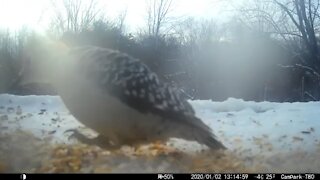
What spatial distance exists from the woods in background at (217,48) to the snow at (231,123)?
8 cm

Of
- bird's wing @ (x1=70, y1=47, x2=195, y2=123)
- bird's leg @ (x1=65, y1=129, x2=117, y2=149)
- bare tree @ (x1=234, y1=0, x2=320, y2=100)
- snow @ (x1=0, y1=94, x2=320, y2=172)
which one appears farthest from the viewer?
bare tree @ (x1=234, y1=0, x2=320, y2=100)

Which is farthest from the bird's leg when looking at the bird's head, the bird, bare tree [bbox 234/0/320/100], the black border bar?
bare tree [bbox 234/0/320/100]

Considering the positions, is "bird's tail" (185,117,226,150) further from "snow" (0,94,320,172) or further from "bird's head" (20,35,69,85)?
"bird's head" (20,35,69,85)

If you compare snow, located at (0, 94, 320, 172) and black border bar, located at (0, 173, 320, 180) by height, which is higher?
snow, located at (0, 94, 320, 172)

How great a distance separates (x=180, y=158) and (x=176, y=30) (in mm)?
552

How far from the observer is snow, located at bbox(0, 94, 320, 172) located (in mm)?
1877

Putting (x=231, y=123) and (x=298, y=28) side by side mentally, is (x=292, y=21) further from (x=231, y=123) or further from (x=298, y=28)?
(x=231, y=123)

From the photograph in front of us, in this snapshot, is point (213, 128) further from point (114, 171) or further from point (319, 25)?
point (319, 25)

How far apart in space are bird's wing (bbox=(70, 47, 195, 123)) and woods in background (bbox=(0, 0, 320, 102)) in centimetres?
9

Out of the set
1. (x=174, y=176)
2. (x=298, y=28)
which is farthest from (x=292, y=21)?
(x=174, y=176)

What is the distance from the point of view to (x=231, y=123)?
2.03m

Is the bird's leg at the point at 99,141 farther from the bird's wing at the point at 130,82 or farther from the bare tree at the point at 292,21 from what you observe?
the bare tree at the point at 292,21

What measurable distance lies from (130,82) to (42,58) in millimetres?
345

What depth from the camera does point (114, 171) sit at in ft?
5.86
